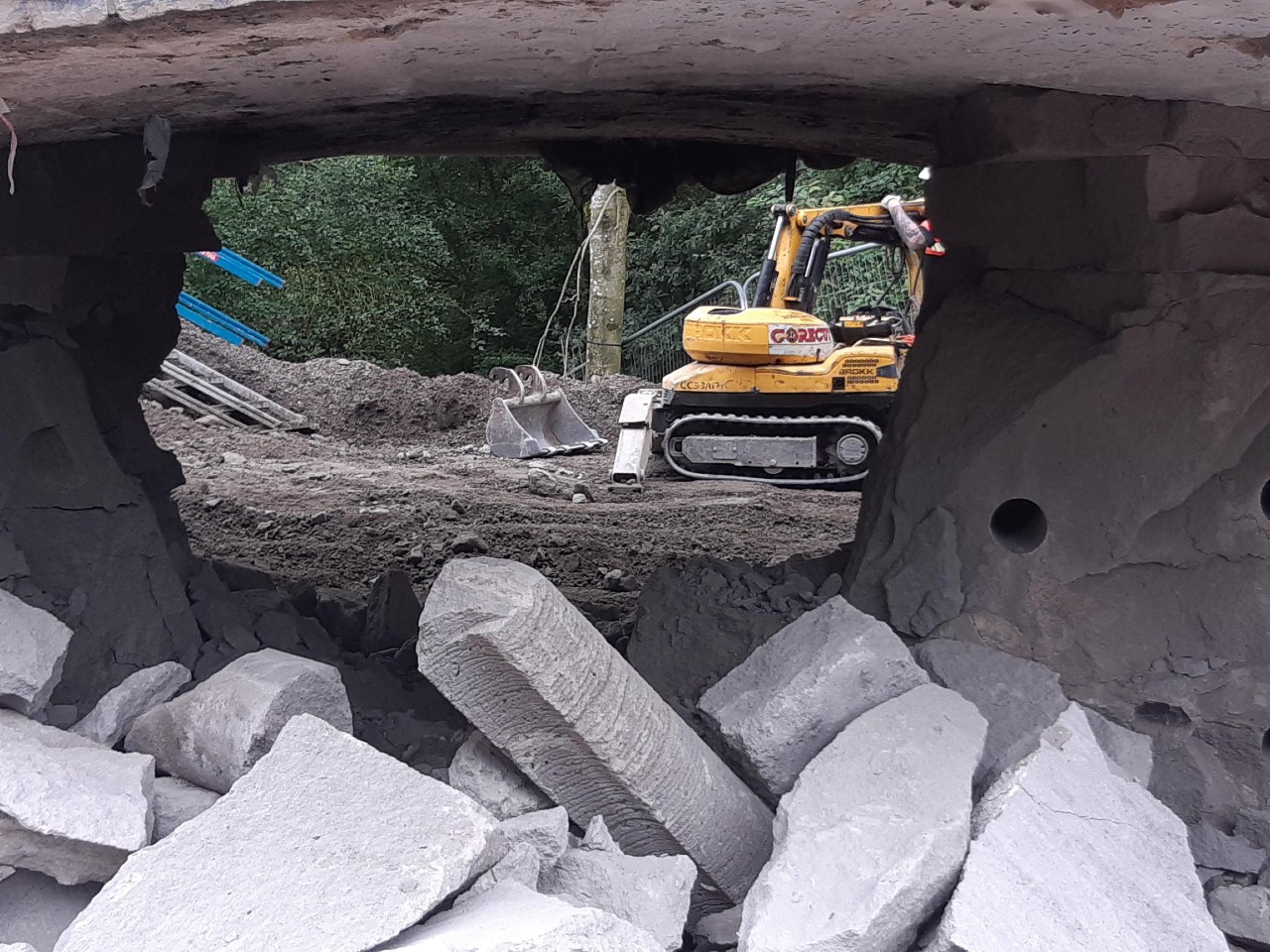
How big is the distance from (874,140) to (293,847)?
3.13 metres

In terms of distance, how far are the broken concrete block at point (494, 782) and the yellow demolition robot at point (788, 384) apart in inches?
241

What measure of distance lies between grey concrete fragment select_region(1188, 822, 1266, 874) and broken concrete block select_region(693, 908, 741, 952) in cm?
116

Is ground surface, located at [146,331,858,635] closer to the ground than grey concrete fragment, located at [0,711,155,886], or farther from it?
closer to the ground

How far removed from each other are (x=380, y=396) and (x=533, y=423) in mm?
2648

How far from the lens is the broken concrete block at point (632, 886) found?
2055mm

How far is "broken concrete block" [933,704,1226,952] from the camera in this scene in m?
1.95

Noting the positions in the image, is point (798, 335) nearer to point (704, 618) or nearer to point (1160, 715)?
point (704, 618)

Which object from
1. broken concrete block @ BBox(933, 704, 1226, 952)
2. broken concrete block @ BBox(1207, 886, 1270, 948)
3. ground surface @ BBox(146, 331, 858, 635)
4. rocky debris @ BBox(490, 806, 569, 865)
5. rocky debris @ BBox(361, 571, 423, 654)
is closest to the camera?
broken concrete block @ BBox(933, 704, 1226, 952)

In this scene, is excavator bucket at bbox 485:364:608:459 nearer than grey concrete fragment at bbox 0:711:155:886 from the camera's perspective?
No

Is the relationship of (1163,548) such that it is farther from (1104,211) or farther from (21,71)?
(21,71)

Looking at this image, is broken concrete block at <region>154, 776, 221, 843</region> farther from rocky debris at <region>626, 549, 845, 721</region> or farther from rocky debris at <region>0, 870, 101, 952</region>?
rocky debris at <region>626, 549, 845, 721</region>

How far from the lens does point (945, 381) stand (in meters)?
3.27

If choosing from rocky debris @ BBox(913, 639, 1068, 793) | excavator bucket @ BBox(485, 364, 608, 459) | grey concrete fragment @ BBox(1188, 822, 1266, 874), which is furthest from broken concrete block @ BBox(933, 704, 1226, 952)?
excavator bucket @ BBox(485, 364, 608, 459)

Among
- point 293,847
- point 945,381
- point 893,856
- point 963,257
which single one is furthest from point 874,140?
point 293,847
